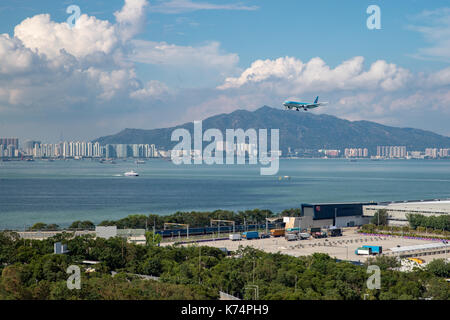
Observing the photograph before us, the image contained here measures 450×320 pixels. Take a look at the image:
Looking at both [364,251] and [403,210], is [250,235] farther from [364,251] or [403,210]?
[403,210]

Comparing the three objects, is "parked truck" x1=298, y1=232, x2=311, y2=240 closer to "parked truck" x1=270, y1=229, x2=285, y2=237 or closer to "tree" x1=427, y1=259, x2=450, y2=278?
"parked truck" x1=270, y1=229, x2=285, y2=237

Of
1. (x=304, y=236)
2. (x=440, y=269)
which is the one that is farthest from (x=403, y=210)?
(x=440, y=269)

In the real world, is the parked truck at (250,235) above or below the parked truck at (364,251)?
below

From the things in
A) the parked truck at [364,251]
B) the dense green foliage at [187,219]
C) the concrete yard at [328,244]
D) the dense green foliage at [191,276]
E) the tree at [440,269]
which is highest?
the dense green foliage at [191,276]

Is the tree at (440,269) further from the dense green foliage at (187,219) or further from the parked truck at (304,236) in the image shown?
the dense green foliage at (187,219)

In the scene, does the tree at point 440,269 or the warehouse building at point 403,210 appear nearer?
the tree at point 440,269

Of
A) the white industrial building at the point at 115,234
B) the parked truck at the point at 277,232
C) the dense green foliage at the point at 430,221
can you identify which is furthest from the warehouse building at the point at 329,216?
the white industrial building at the point at 115,234

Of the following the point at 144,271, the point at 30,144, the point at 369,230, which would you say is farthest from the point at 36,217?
the point at 30,144
